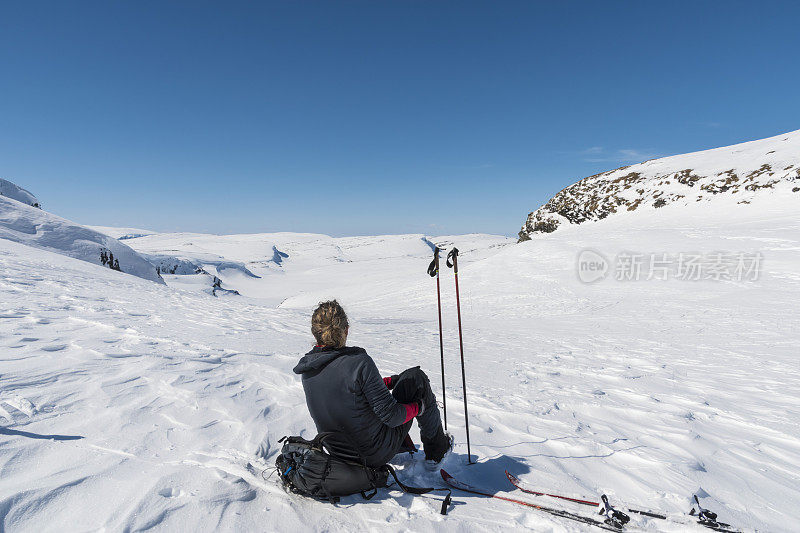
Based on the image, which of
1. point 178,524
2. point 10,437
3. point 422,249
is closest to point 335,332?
point 178,524

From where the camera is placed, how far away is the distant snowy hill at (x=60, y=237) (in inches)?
818

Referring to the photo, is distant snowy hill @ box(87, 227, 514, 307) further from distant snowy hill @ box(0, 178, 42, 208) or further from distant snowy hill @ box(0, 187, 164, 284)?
distant snowy hill @ box(0, 178, 42, 208)

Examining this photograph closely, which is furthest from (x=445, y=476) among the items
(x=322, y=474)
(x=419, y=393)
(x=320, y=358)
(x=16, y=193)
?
(x=16, y=193)

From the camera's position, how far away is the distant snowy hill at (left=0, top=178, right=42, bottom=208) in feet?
101

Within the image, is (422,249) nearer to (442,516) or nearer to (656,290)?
(656,290)

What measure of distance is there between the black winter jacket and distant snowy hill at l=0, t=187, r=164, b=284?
83.5 feet

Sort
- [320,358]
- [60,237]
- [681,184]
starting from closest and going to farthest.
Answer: [320,358] → [60,237] → [681,184]

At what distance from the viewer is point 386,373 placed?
278 inches

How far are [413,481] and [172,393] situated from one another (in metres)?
3.27

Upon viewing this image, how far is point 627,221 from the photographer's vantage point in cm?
3681

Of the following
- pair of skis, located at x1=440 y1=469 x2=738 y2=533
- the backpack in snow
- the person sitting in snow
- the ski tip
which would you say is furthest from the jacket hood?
pair of skis, located at x1=440 y1=469 x2=738 y2=533

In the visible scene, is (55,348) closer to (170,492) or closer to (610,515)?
(170,492)

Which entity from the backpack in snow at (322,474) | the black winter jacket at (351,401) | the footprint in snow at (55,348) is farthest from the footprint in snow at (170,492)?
the footprint in snow at (55,348)

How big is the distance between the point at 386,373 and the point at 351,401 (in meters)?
4.17
